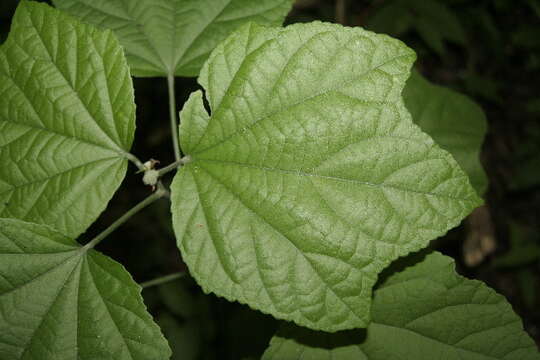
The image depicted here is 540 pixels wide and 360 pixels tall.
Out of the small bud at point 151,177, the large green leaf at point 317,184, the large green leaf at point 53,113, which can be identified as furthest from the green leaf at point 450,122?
the large green leaf at point 53,113

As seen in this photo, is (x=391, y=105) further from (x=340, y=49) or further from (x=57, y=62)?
(x=57, y=62)

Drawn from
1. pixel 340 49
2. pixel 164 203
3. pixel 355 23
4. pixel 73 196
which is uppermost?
pixel 340 49

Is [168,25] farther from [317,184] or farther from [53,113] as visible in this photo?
[317,184]

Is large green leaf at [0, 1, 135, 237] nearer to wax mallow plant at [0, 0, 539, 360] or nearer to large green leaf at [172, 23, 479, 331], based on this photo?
wax mallow plant at [0, 0, 539, 360]

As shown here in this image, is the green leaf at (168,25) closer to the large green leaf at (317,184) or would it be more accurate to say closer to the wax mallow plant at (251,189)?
the wax mallow plant at (251,189)

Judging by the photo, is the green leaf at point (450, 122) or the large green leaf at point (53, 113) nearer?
the large green leaf at point (53, 113)

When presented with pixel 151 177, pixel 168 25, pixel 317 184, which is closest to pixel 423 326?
pixel 317 184

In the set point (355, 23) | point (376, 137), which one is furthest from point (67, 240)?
point (355, 23)
